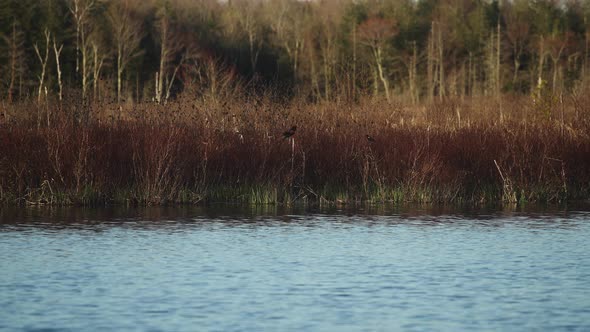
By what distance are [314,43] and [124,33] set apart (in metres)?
18.9

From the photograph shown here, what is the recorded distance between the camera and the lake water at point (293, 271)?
8.05 m

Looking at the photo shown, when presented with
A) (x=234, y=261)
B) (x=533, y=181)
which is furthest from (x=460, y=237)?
(x=533, y=181)

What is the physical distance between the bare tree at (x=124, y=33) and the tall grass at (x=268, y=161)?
91.4ft

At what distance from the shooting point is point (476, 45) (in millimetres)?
62156

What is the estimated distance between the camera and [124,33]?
153 feet

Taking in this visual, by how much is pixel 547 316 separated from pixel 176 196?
392 inches

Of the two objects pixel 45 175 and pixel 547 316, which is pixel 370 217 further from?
pixel 547 316

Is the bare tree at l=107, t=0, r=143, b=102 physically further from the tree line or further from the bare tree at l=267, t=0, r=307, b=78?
the bare tree at l=267, t=0, r=307, b=78

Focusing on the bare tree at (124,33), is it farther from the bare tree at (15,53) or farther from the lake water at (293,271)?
the lake water at (293,271)

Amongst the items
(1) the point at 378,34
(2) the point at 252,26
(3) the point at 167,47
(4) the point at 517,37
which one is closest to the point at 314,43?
(2) the point at 252,26

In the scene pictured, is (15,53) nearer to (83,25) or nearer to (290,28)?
(83,25)

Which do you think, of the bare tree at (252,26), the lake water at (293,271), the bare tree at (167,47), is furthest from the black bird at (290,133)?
the bare tree at (252,26)

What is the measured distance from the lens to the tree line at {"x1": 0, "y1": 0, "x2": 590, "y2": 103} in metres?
45.9

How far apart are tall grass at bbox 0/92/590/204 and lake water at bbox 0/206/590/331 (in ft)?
4.21
